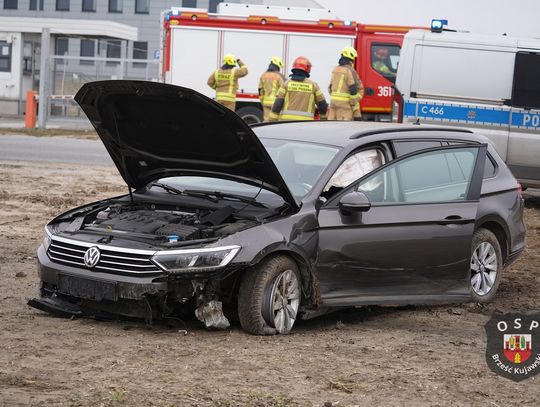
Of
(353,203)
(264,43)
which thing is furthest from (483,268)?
(264,43)

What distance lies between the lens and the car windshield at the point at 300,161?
7.39 metres

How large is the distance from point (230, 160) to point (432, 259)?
1.74 m

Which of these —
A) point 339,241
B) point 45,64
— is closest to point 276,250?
point 339,241

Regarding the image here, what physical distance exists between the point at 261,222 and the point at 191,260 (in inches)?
23.6

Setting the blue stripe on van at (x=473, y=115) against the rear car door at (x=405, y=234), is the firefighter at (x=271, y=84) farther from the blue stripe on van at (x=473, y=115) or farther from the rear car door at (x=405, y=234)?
the rear car door at (x=405, y=234)

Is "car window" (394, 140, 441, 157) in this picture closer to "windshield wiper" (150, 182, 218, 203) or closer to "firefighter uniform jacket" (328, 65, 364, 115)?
"windshield wiper" (150, 182, 218, 203)

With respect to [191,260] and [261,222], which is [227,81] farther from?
[191,260]

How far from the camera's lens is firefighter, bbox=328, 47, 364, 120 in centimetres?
1680

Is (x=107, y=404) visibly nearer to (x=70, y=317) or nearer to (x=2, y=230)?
(x=70, y=317)

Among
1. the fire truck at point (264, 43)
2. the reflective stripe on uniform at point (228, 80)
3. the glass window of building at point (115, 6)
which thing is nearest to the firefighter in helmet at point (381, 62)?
the fire truck at point (264, 43)

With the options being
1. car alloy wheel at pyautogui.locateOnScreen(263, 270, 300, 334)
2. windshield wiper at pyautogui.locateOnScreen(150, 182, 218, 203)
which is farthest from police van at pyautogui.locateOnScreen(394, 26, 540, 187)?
car alloy wheel at pyautogui.locateOnScreen(263, 270, 300, 334)

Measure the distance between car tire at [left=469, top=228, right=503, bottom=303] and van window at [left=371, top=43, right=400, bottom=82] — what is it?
46.9 feet

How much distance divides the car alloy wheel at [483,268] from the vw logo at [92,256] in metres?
3.16

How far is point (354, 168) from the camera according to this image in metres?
7.62
